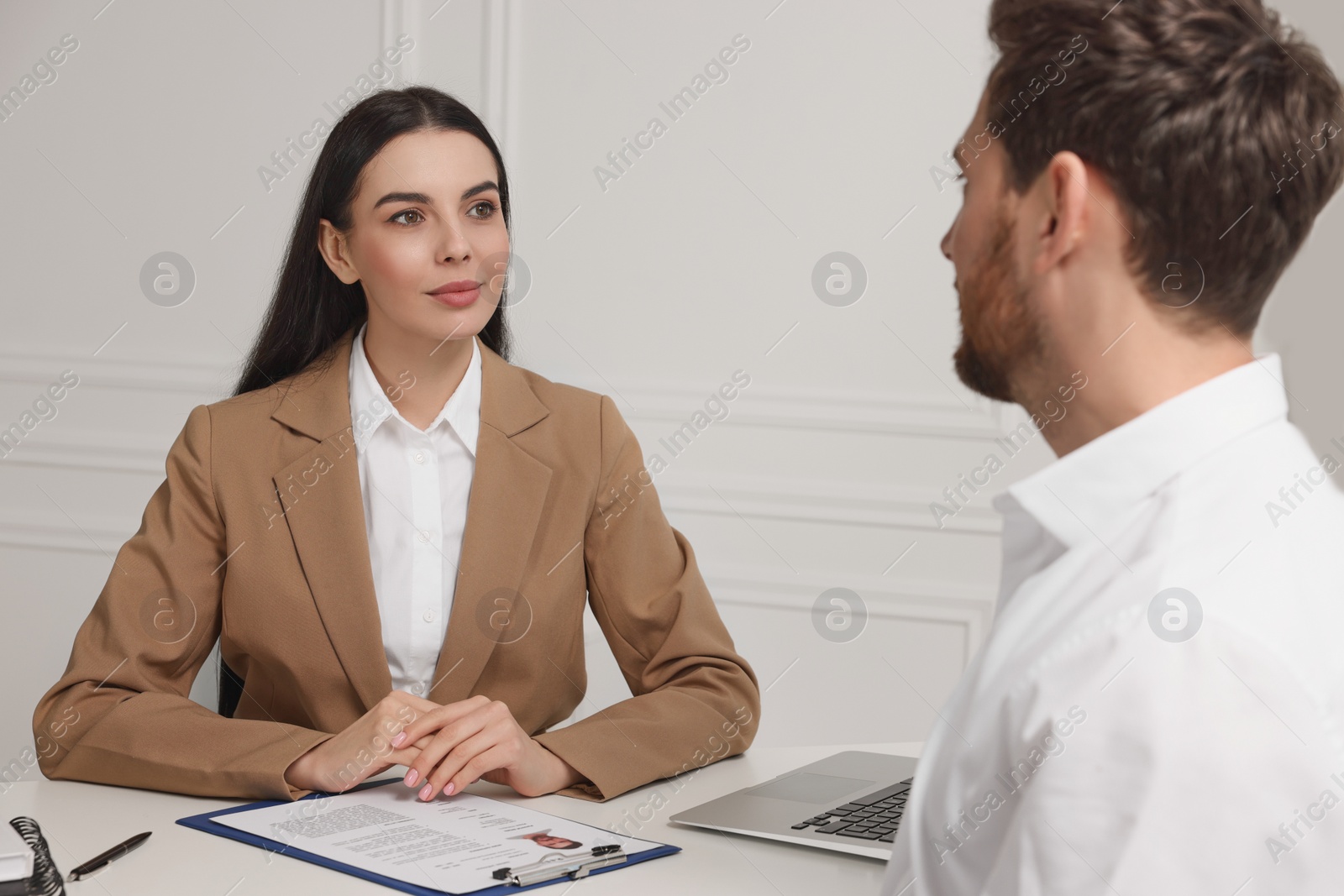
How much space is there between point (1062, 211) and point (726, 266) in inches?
97.7

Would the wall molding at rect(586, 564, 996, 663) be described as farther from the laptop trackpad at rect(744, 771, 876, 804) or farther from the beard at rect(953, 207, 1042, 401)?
the beard at rect(953, 207, 1042, 401)

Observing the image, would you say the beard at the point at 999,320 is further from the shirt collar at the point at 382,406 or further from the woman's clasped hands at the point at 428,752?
the shirt collar at the point at 382,406

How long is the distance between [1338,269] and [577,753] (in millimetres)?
1960

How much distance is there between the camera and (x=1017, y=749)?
2.82 ft

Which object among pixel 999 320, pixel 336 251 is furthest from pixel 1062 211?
pixel 336 251

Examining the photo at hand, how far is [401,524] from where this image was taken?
2.17 metres

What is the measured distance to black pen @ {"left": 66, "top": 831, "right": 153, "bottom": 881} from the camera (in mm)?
1272

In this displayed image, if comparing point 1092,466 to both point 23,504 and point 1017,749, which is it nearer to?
point 1017,749

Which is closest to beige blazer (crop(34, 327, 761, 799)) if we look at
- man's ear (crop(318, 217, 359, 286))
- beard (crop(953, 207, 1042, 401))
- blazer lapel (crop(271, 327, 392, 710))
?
blazer lapel (crop(271, 327, 392, 710))

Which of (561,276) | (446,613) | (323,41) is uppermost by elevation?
(323,41)

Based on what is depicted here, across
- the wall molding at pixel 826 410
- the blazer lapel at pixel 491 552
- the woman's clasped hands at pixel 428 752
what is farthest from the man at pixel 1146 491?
the wall molding at pixel 826 410

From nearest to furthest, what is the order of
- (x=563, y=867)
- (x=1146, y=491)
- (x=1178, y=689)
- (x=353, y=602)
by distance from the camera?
(x=1178, y=689), (x=1146, y=491), (x=563, y=867), (x=353, y=602)

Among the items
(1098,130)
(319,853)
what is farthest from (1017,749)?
(319,853)

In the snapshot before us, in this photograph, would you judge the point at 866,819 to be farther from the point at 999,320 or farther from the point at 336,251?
the point at 336,251
